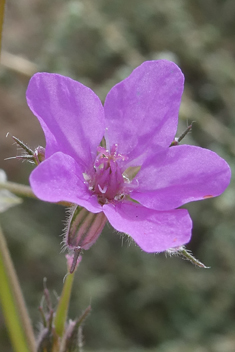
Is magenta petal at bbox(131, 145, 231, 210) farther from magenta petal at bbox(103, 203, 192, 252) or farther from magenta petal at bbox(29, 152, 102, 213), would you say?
magenta petal at bbox(29, 152, 102, 213)

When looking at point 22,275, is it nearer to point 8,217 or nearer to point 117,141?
point 8,217

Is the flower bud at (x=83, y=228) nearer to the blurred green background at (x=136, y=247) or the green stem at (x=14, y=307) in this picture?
A: the green stem at (x=14, y=307)

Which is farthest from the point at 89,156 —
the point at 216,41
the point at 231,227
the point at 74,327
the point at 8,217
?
the point at 216,41

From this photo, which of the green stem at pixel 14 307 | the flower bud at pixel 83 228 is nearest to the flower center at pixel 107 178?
the flower bud at pixel 83 228

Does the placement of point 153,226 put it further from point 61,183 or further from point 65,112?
point 65,112

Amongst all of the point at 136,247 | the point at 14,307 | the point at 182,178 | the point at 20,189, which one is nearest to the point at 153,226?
the point at 182,178
